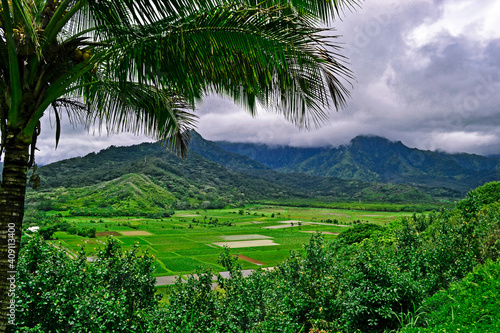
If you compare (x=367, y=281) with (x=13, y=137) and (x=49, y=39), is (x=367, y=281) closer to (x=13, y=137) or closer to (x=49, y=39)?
(x=13, y=137)

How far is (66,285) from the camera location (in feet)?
14.8

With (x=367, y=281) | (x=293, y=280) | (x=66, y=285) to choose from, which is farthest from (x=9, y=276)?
(x=367, y=281)

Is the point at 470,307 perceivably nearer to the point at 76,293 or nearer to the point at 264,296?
the point at 264,296

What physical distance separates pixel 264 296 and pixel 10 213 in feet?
13.4

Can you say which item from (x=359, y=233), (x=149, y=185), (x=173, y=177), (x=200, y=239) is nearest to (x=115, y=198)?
(x=149, y=185)

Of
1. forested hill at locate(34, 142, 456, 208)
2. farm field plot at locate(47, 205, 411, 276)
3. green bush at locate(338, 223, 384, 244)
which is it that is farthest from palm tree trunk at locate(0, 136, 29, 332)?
forested hill at locate(34, 142, 456, 208)

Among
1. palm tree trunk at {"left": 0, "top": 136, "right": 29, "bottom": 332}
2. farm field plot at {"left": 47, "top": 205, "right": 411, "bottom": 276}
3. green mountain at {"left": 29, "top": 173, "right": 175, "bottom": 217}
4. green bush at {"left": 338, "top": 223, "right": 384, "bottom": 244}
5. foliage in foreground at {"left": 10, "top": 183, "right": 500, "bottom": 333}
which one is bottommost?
farm field plot at {"left": 47, "top": 205, "right": 411, "bottom": 276}

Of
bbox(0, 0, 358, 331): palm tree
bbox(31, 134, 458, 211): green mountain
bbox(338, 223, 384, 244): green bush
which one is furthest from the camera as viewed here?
bbox(31, 134, 458, 211): green mountain

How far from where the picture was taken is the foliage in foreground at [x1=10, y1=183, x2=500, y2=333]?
4344 mm

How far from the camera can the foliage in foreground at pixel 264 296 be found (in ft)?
14.3

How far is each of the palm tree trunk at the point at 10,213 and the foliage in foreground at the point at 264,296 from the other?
77 centimetres

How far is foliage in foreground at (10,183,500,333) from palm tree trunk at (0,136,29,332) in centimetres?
77

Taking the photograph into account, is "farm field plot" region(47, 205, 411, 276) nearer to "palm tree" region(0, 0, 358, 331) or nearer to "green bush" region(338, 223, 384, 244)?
"green bush" region(338, 223, 384, 244)

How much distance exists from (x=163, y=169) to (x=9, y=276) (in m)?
166
